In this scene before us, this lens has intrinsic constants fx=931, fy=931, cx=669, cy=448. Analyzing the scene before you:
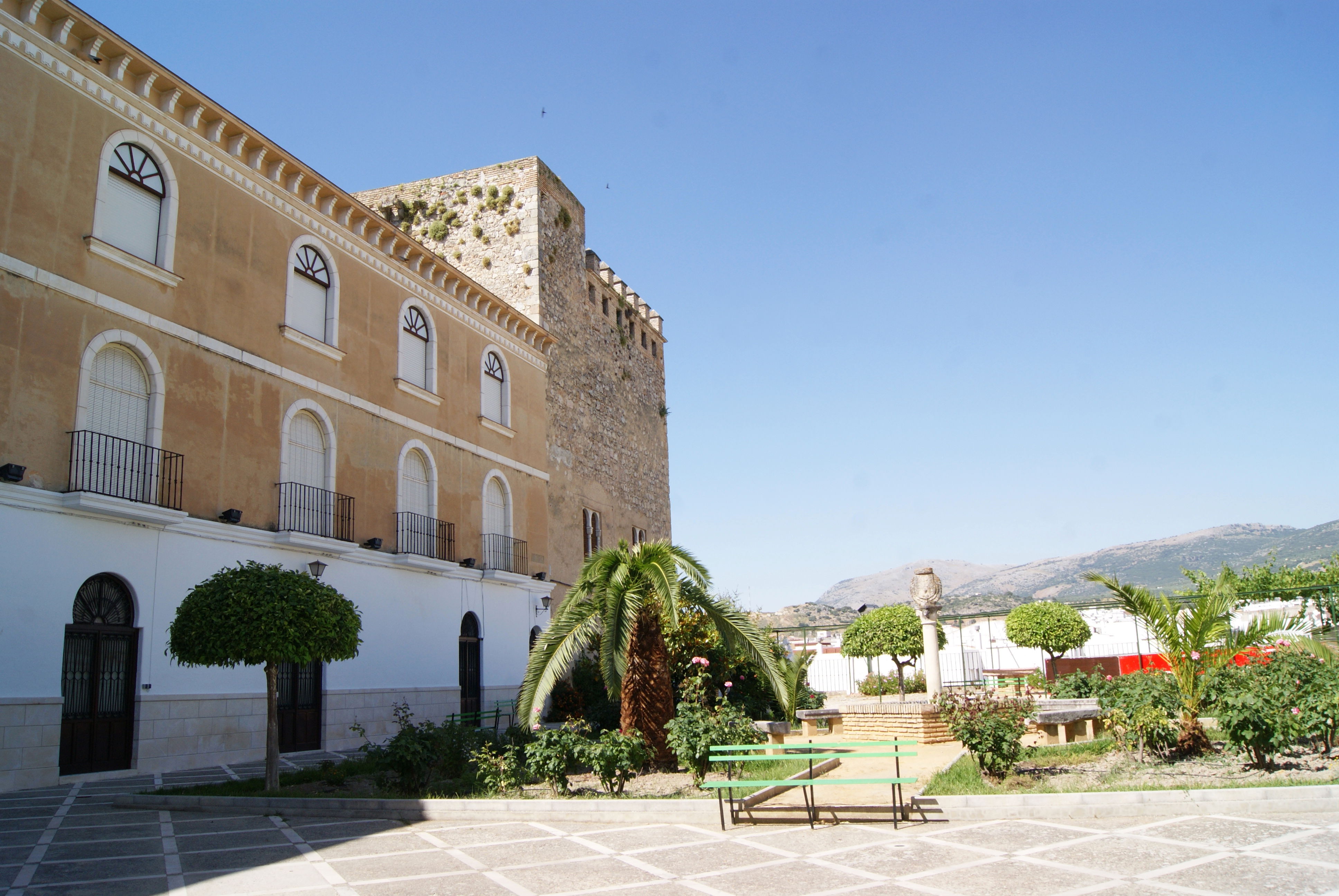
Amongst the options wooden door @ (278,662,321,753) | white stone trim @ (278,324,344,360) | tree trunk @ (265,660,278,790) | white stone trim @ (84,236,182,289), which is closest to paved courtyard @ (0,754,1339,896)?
tree trunk @ (265,660,278,790)

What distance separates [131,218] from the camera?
14109mm

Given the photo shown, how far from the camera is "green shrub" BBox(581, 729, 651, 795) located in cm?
977

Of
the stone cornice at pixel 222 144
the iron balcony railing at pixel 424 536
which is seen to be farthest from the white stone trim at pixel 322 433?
the stone cornice at pixel 222 144

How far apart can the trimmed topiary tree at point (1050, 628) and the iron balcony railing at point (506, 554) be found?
12.0 metres

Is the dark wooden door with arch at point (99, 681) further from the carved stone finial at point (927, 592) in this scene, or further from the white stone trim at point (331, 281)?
the carved stone finial at point (927, 592)

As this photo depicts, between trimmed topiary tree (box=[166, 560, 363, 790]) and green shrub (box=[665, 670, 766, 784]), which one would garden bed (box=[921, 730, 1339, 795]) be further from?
trimmed topiary tree (box=[166, 560, 363, 790])

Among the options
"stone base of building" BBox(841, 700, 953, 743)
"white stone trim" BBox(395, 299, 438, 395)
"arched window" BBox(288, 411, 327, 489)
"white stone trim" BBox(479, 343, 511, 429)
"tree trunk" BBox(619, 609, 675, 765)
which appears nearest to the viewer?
"tree trunk" BBox(619, 609, 675, 765)

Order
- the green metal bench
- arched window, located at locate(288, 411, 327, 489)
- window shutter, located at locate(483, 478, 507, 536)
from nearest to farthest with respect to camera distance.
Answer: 1. the green metal bench
2. arched window, located at locate(288, 411, 327, 489)
3. window shutter, located at locate(483, 478, 507, 536)

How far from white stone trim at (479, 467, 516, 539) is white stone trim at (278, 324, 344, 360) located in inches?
220

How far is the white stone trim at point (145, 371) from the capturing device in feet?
42.4

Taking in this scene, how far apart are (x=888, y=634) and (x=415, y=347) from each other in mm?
12677

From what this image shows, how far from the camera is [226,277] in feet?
51.3

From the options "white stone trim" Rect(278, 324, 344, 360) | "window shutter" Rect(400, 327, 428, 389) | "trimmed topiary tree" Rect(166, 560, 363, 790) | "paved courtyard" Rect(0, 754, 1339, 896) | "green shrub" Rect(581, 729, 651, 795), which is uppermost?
"window shutter" Rect(400, 327, 428, 389)

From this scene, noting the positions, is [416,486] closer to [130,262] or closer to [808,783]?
[130,262]
